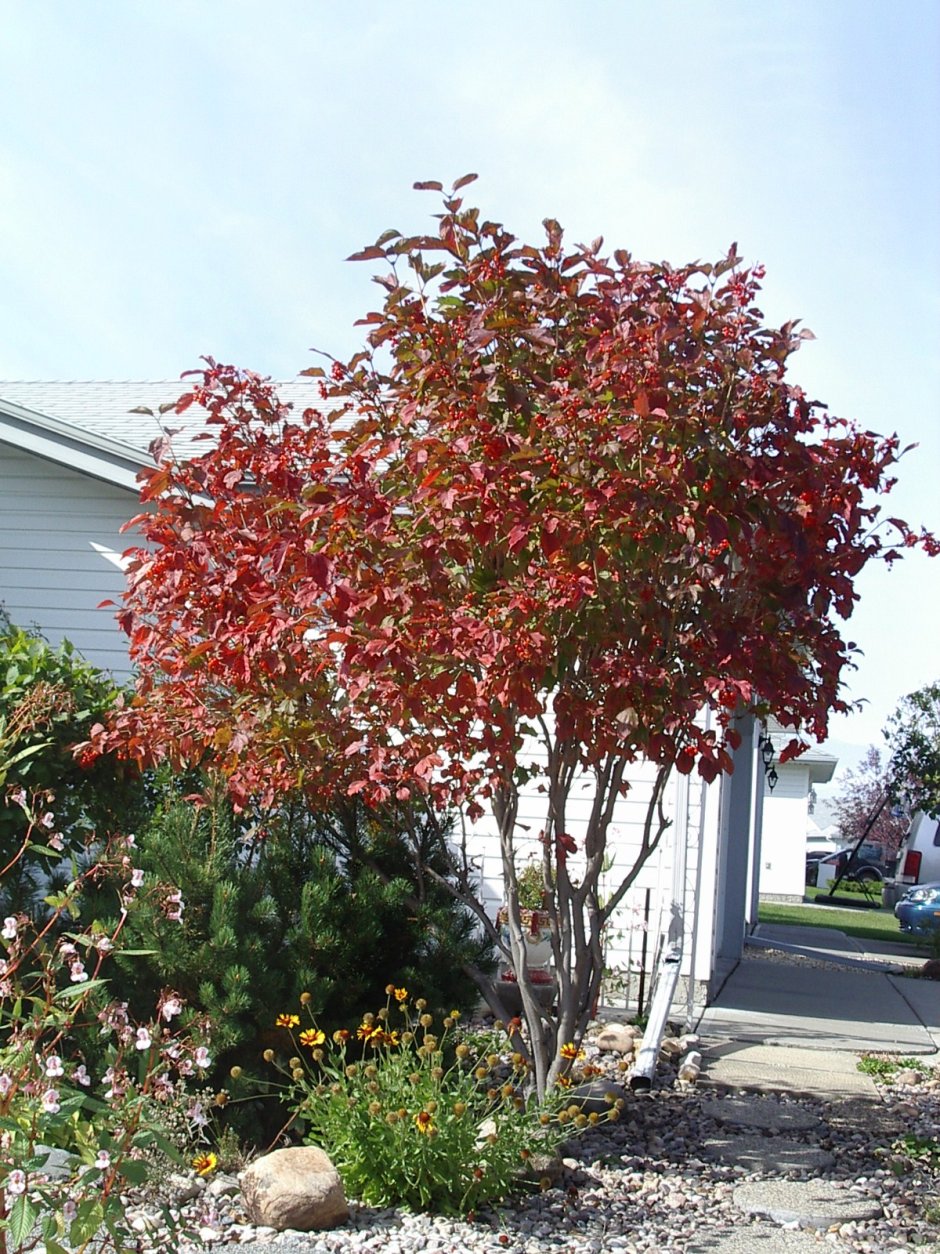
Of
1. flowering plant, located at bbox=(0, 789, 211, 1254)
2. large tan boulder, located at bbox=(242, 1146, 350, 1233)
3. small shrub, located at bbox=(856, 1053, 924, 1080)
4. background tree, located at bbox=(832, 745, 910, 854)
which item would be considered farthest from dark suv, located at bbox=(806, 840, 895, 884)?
flowering plant, located at bbox=(0, 789, 211, 1254)

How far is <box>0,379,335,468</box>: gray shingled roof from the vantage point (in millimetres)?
9984

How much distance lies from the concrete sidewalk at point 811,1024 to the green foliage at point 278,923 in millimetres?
1879

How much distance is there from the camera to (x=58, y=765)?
5.93m

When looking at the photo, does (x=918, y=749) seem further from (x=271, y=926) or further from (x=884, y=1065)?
(x=271, y=926)

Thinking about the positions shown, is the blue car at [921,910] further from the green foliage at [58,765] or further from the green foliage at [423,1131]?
the green foliage at [423,1131]

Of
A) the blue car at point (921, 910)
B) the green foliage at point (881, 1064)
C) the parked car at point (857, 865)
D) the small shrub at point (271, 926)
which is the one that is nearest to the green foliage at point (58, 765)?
the small shrub at point (271, 926)

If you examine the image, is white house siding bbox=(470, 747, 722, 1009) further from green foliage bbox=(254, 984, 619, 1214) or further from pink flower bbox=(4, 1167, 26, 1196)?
pink flower bbox=(4, 1167, 26, 1196)

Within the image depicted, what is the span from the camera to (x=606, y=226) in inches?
197

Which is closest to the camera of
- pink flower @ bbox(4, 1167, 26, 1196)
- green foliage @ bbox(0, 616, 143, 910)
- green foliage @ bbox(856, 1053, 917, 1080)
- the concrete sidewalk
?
pink flower @ bbox(4, 1167, 26, 1196)

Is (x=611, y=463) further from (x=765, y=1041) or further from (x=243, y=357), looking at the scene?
(x=765, y=1041)

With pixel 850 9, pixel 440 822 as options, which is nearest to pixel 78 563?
pixel 440 822

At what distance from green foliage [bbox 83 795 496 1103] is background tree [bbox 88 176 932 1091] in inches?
15.8

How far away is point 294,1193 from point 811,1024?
17.7 ft

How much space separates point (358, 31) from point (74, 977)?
4862 millimetres
